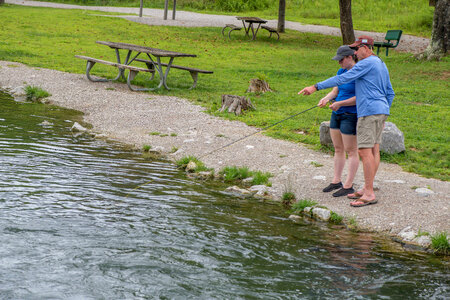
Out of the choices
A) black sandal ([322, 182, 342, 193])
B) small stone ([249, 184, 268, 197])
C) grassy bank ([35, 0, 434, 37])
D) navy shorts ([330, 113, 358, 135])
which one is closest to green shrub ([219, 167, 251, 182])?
small stone ([249, 184, 268, 197])

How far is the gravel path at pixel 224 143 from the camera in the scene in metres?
A: 6.83

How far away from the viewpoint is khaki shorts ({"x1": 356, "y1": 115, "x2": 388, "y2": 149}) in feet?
21.8

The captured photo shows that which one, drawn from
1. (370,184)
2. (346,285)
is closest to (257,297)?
(346,285)

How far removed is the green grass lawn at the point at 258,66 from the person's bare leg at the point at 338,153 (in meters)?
1.67

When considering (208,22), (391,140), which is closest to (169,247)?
(391,140)

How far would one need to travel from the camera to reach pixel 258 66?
20484 millimetres

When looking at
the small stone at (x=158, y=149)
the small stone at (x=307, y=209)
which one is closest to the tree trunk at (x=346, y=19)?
the small stone at (x=158, y=149)

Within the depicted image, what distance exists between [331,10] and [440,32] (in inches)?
747

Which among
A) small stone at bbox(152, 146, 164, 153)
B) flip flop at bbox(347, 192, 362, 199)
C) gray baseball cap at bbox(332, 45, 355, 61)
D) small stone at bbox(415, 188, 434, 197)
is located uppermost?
gray baseball cap at bbox(332, 45, 355, 61)

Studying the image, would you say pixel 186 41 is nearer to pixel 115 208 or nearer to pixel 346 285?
pixel 115 208

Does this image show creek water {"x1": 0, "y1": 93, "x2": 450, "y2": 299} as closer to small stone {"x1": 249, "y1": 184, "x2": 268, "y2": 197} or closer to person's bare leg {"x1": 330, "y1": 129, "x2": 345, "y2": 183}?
small stone {"x1": 249, "y1": 184, "x2": 268, "y2": 197}

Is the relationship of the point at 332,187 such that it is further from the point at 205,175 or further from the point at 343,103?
the point at 205,175

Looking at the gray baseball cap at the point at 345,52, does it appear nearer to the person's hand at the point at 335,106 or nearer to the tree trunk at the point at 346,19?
the person's hand at the point at 335,106

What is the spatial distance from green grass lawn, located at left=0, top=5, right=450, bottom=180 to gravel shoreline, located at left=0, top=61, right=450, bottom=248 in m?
0.64
